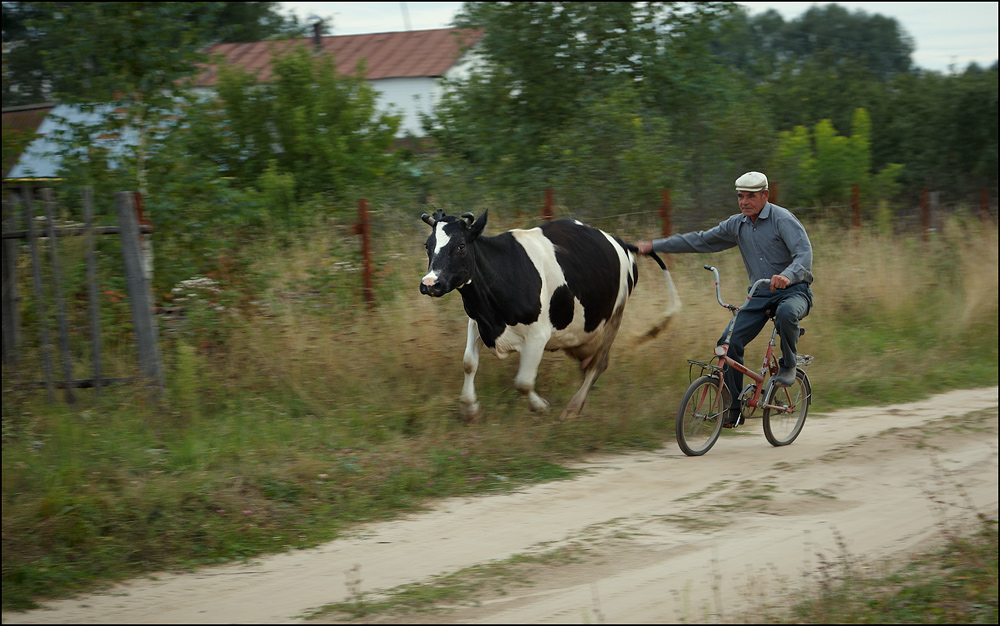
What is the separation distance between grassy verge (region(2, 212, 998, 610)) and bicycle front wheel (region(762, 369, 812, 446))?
101cm

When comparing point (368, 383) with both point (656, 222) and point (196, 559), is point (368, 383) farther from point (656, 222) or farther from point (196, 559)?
point (656, 222)

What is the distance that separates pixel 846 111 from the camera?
33.8 m

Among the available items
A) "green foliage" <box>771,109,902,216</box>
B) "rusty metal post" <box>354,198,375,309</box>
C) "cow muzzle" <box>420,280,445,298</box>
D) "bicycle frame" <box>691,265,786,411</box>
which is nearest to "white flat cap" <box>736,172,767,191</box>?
"bicycle frame" <box>691,265,786,411</box>

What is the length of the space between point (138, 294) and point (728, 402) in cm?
526

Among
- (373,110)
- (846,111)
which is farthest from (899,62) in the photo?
(373,110)

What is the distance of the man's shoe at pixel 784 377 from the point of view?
312 inches

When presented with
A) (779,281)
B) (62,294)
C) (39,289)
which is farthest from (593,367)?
(39,289)

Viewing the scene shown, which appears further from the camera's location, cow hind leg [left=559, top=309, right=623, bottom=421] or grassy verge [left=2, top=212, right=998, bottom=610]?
cow hind leg [left=559, top=309, right=623, bottom=421]

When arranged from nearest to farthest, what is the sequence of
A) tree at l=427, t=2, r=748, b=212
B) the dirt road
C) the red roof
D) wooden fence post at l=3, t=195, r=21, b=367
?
1. the dirt road
2. wooden fence post at l=3, t=195, r=21, b=367
3. tree at l=427, t=2, r=748, b=212
4. the red roof

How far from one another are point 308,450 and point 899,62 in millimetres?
68828

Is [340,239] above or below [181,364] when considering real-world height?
above

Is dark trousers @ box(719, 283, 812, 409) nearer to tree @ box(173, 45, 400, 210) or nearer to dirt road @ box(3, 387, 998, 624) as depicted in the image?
dirt road @ box(3, 387, 998, 624)

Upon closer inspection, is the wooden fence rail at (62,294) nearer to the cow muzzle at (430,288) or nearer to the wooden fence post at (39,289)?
the wooden fence post at (39,289)

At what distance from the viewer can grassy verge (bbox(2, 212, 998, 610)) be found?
224 inches
